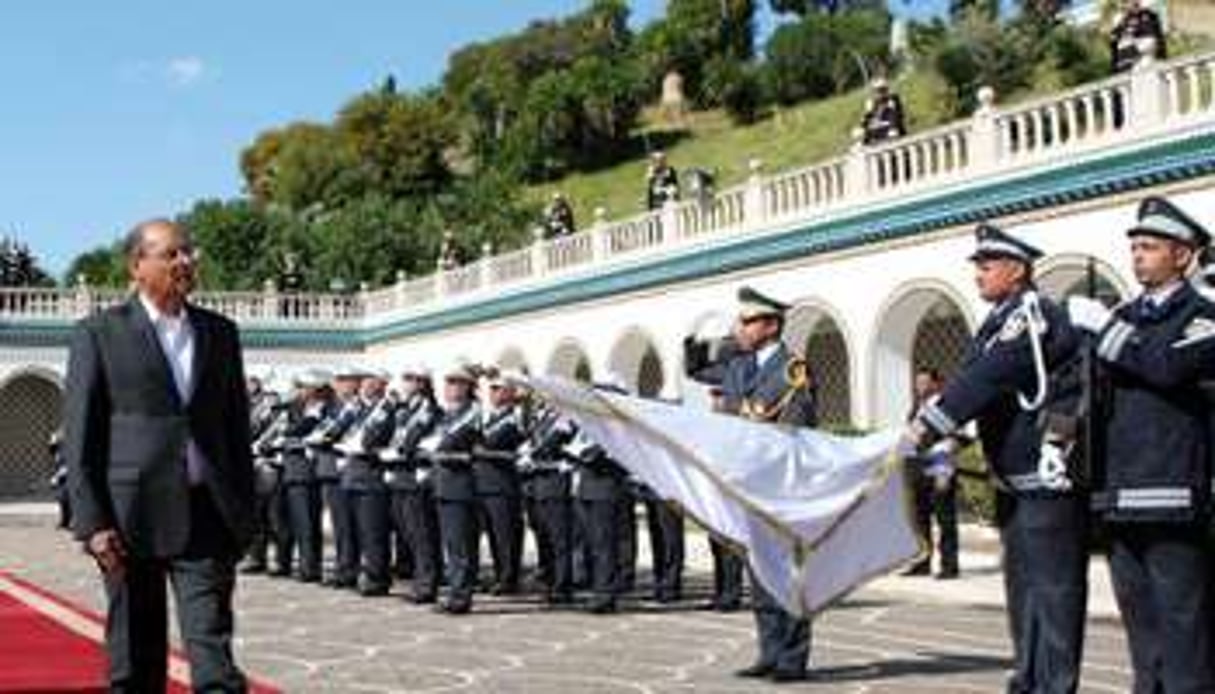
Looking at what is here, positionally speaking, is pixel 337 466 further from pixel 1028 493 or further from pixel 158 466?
pixel 158 466

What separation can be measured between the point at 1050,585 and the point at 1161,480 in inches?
30.0

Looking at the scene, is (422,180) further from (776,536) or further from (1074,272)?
(776,536)

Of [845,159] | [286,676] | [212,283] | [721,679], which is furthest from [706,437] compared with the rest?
[212,283]

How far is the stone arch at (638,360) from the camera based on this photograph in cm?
2814

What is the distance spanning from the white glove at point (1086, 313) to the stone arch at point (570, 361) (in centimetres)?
2323

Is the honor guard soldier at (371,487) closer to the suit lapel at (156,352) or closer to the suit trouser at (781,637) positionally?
the suit trouser at (781,637)

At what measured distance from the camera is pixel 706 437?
866 centimetres

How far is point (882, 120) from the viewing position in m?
22.3

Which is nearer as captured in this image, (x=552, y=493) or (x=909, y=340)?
(x=552, y=493)

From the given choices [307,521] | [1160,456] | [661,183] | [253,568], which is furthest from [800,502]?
[661,183]

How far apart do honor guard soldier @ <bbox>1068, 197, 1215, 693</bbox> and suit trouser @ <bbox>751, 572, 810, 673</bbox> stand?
2.62 meters

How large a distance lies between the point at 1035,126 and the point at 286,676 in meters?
12.1

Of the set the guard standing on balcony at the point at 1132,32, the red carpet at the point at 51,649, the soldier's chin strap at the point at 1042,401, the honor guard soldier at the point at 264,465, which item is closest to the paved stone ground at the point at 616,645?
the red carpet at the point at 51,649

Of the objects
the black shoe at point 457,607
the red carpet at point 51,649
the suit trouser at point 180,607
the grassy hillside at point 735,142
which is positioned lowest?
the black shoe at point 457,607
